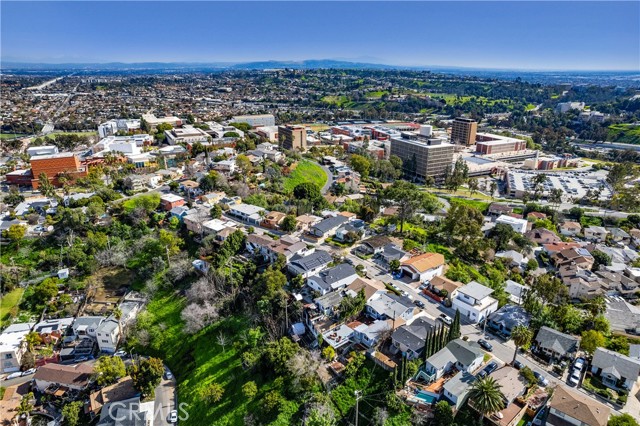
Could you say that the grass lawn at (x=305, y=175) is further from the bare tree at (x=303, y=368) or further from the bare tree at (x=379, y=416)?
the bare tree at (x=379, y=416)

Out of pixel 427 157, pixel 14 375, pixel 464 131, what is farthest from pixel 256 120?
pixel 14 375

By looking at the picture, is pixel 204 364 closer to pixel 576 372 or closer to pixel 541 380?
pixel 541 380

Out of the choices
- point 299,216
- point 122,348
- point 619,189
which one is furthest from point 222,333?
point 619,189

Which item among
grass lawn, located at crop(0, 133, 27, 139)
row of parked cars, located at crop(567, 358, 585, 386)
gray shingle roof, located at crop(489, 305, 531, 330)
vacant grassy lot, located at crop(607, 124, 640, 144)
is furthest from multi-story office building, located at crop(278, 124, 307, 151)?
vacant grassy lot, located at crop(607, 124, 640, 144)

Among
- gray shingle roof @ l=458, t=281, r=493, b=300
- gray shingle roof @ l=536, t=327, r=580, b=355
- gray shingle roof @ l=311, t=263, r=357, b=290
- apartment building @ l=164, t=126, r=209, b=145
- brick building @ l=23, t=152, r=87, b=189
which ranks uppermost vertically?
apartment building @ l=164, t=126, r=209, b=145

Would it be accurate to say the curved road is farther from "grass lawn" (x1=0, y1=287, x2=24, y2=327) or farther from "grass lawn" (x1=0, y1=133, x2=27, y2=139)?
"grass lawn" (x1=0, y1=133, x2=27, y2=139)

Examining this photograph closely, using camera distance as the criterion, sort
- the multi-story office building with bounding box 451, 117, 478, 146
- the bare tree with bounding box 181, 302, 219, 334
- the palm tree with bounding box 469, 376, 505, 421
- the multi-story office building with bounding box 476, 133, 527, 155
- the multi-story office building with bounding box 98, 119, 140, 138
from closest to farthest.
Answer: the palm tree with bounding box 469, 376, 505, 421 → the bare tree with bounding box 181, 302, 219, 334 → the multi-story office building with bounding box 98, 119, 140, 138 → the multi-story office building with bounding box 476, 133, 527, 155 → the multi-story office building with bounding box 451, 117, 478, 146
